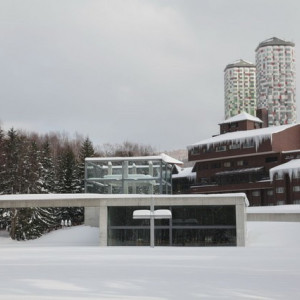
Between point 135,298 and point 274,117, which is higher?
point 274,117

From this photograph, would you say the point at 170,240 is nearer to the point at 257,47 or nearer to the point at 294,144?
the point at 294,144

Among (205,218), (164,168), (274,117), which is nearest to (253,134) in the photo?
(164,168)

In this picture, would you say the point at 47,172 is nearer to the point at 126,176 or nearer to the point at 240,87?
the point at 126,176

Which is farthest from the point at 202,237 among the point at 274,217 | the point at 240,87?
the point at 240,87

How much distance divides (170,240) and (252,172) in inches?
1146

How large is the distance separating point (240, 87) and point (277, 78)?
2110cm

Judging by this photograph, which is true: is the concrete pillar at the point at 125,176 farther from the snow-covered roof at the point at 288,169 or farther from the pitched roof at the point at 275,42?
the pitched roof at the point at 275,42

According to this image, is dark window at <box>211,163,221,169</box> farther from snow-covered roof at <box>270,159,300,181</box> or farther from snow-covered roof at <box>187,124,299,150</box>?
snow-covered roof at <box>270,159,300,181</box>

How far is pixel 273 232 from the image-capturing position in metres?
40.4

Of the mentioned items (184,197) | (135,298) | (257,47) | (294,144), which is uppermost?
(257,47)

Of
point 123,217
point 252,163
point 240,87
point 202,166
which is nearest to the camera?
point 123,217

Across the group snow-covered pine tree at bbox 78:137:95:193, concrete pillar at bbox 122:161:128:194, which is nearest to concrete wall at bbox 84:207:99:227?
concrete pillar at bbox 122:161:128:194

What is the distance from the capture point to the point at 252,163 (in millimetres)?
65688

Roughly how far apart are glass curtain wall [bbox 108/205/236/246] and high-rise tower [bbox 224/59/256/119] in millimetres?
140967
